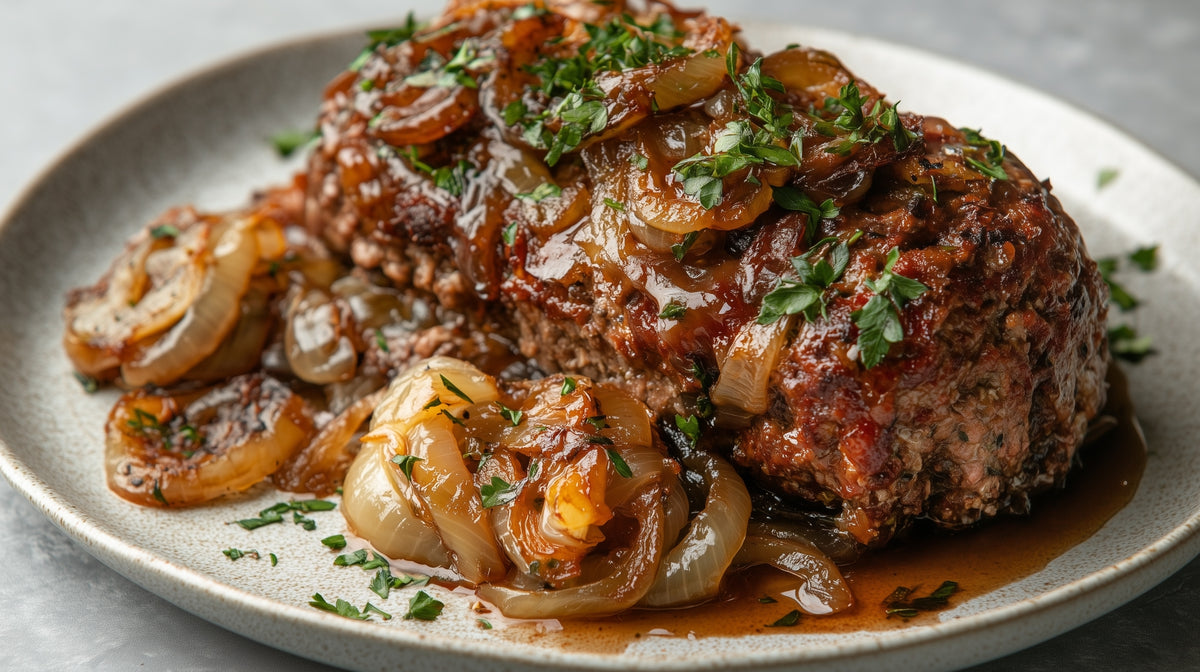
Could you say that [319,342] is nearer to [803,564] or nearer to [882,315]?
[803,564]

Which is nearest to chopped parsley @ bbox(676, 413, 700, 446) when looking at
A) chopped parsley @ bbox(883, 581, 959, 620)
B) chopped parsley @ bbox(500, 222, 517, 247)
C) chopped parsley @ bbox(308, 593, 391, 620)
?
chopped parsley @ bbox(883, 581, 959, 620)

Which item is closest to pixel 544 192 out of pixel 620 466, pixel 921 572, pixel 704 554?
pixel 620 466

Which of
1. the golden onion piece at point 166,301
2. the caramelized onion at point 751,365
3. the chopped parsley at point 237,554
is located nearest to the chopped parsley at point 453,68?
the golden onion piece at point 166,301

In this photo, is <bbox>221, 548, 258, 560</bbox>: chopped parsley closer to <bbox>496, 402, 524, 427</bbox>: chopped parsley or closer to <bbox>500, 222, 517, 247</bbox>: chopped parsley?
<bbox>496, 402, 524, 427</bbox>: chopped parsley

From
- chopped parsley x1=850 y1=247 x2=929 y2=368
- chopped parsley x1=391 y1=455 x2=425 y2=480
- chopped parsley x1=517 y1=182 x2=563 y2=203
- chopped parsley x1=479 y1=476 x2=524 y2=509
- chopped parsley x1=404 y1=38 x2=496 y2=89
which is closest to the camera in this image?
chopped parsley x1=850 y1=247 x2=929 y2=368

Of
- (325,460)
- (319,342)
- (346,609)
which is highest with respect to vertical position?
(319,342)

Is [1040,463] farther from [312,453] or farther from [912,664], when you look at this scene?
[312,453]
